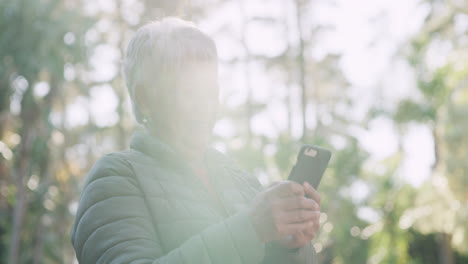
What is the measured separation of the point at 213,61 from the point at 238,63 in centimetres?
2111

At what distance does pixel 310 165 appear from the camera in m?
1.51

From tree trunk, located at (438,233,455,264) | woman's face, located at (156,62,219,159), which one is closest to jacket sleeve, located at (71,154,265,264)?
woman's face, located at (156,62,219,159)

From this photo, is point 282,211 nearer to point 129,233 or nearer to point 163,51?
point 129,233

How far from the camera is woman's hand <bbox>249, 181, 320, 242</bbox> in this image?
131cm

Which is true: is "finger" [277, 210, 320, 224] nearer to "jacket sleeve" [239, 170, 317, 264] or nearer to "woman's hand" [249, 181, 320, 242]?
"woman's hand" [249, 181, 320, 242]

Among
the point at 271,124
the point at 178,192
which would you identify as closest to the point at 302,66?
the point at 271,124

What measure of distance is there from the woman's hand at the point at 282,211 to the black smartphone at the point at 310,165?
15cm

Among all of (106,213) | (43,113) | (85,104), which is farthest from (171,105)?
(85,104)

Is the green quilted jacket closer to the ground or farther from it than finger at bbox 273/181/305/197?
closer to the ground

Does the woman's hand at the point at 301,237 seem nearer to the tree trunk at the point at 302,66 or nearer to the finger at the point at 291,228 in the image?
the finger at the point at 291,228

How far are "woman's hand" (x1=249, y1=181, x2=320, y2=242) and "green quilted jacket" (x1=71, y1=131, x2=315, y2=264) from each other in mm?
34

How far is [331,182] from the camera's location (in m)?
18.0

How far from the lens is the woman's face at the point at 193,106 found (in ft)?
5.37

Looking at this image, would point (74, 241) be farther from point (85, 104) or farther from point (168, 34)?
point (85, 104)
